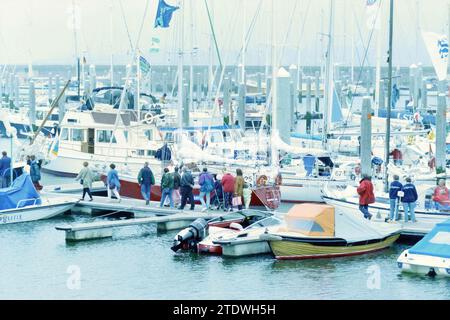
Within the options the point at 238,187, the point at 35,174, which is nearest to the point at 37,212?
the point at 35,174

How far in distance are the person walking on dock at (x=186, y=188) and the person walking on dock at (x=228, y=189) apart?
91 centimetres

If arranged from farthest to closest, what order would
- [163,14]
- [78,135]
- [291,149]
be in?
[78,135]
[291,149]
[163,14]

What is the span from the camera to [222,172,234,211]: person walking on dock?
30.3 metres

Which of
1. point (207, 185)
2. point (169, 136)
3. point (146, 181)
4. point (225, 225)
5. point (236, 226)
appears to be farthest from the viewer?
point (169, 136)

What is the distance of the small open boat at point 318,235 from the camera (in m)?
25.8

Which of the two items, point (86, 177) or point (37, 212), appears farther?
point (86, 177)

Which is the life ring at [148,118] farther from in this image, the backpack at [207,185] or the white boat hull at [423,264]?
the white boat hull at [423,264]

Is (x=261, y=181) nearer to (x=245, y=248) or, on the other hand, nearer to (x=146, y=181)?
(x=146, y=181)

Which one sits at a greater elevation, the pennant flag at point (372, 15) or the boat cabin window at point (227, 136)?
the pennant flag at point (372, 15)

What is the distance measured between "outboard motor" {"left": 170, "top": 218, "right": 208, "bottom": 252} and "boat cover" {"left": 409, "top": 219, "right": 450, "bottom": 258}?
550 cm

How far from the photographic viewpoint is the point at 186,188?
1211 inches

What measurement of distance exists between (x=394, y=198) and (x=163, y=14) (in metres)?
11.1

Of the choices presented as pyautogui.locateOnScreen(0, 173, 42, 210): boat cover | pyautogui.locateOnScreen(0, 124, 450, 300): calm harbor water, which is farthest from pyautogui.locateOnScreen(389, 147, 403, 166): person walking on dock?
pyautogui.locateOnScreen(0, 173, 42, 210): boat cover

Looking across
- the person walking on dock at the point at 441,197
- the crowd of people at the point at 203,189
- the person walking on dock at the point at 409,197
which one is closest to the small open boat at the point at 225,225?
the crowd of people at the point at 203,189
